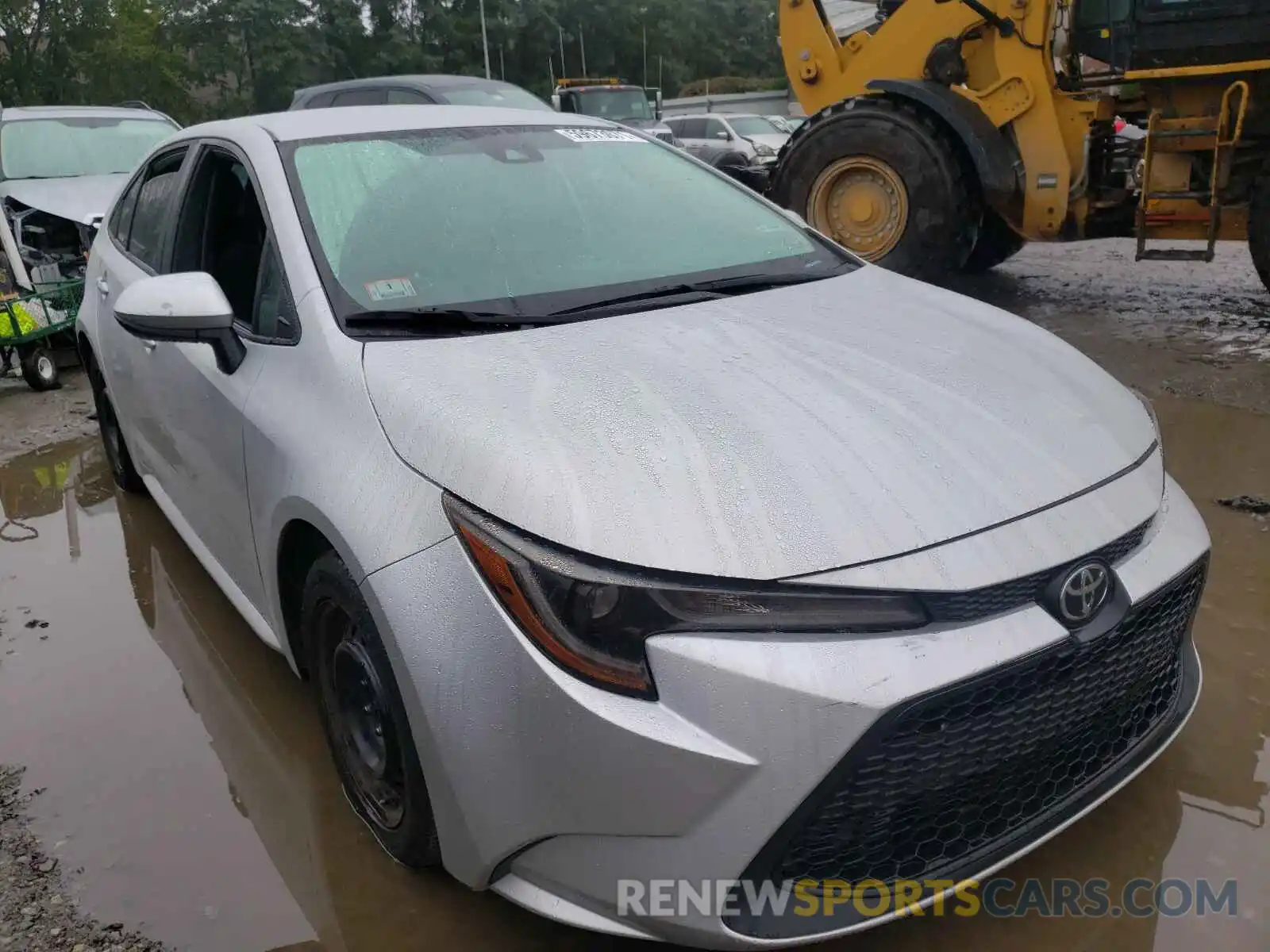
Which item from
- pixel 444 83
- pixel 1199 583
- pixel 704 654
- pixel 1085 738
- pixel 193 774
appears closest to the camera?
pixel 704 654

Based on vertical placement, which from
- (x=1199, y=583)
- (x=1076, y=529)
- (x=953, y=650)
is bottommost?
(x=1199, y=583)

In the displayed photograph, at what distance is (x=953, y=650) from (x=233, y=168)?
8.08 ft

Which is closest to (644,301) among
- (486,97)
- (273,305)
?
(273,305)

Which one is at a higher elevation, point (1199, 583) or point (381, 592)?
point (381, 592)

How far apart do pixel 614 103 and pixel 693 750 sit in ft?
59.7

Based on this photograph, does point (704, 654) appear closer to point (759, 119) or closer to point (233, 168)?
point (233, 168)

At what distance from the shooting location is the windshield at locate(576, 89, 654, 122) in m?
17.9

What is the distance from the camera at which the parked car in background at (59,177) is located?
7824 mm

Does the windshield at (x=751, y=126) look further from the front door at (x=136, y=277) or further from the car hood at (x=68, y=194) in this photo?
the front door at (x=136, y=277)

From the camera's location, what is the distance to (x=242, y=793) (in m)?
2.51

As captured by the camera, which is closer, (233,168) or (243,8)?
(233,168)

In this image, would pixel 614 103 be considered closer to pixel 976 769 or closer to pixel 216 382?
pixel 216 382

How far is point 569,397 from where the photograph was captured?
1934 millimetres

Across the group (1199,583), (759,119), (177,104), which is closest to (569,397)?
(1199,583)
